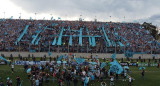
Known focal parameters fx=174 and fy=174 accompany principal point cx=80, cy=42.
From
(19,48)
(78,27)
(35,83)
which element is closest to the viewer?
(35,83)

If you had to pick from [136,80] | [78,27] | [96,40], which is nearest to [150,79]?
[136,80]

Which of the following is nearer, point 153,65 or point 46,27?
point 153,65

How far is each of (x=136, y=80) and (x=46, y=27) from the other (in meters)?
→ 38.7

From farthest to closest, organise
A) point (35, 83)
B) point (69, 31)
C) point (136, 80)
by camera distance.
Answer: point (69, 31) < point (136, 80) < point (35, 83)

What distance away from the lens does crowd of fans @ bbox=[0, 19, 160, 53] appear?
42.4 metres

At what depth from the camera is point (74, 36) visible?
5022cm

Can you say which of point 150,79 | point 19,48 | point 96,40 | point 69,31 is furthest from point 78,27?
point 150,79

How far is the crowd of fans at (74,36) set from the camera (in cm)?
4235

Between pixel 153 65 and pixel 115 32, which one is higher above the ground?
pixel 115 32

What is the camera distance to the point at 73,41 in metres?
47.7

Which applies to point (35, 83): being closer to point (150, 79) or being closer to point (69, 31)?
point (150, 79)

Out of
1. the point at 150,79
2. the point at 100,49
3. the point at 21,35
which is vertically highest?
the point at 21,35

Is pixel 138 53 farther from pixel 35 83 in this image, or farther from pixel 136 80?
pixel 35 83

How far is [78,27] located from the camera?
56.6m
